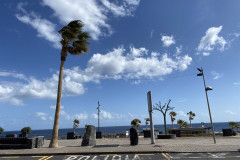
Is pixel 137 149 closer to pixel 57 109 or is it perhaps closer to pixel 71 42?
pixel 57 109

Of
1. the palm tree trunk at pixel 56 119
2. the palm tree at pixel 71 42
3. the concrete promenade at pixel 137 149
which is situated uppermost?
the palm tree at pixel 71 42

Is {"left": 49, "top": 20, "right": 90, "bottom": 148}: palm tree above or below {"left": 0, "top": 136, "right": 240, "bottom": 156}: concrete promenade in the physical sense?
above

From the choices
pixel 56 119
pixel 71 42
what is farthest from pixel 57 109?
pixel 71 42

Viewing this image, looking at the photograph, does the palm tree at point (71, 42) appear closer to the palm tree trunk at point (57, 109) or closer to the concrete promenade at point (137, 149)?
the palm tree trunk at point (57, 109)

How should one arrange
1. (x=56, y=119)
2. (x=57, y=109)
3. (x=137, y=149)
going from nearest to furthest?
(x=137, y=149) < (x=56, y=119) < (x=57, y=109)

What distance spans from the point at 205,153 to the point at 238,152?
1963 millimetres

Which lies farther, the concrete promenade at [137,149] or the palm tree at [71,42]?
the palm tree at [71,42]

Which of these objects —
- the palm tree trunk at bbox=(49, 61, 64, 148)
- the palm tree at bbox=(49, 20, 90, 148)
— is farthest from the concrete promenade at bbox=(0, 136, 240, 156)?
the palm tree at bbox=(49, 20, 90, 148)

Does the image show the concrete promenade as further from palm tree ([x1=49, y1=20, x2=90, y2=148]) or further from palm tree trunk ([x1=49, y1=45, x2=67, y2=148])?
palm tree ([x1=49, y1=20, x2=90, y2=148])

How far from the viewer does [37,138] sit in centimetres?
1405

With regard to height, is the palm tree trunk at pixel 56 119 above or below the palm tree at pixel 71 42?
below

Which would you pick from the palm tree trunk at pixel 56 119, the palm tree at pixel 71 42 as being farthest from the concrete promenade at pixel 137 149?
the palm tree at pixel 71 42

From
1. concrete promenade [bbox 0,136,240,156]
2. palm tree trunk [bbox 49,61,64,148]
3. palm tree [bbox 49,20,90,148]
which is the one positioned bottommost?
concrete promenade [bbox 0,136,240,156]

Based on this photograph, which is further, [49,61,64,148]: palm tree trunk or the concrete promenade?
[49,61,64,148]: palm tree trunk
